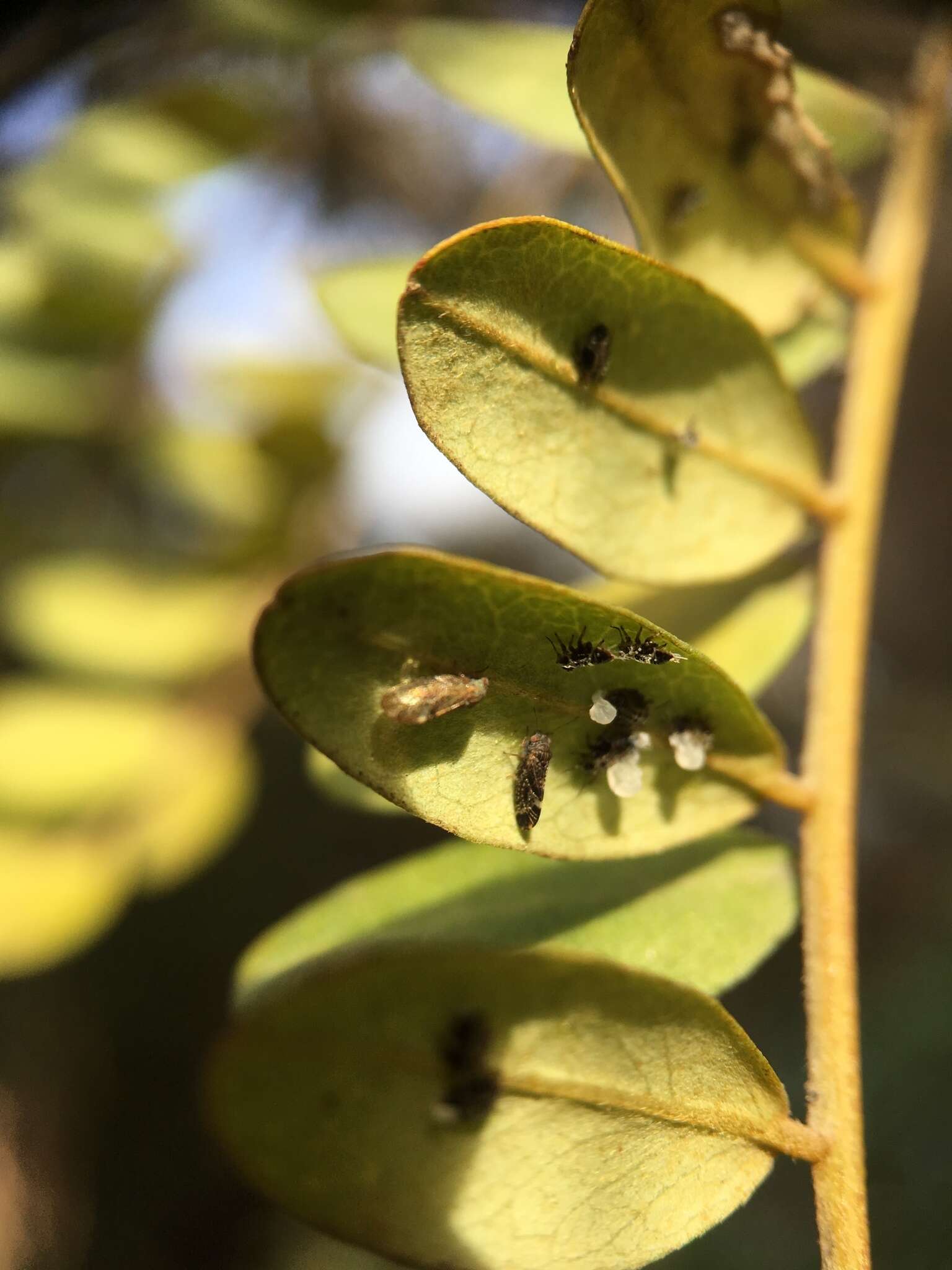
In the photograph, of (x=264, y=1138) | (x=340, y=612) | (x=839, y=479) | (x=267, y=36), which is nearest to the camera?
(x=340, y=612)

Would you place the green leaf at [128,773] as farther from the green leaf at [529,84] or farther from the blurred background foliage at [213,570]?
the green leaf at [529,84]

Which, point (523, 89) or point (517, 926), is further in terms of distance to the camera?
point (523, 89)

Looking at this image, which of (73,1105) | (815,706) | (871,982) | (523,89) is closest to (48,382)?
(523,89)

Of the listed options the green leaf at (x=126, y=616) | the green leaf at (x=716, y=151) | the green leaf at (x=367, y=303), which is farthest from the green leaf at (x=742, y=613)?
the green leaf at (x=126, y=616)

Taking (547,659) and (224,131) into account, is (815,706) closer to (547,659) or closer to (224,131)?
(547,659)

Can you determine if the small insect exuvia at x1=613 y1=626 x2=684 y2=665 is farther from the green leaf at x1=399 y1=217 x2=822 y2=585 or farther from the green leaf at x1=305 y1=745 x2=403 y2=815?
the green leaf at x1=305 y1=745 x2=403 y2=815
